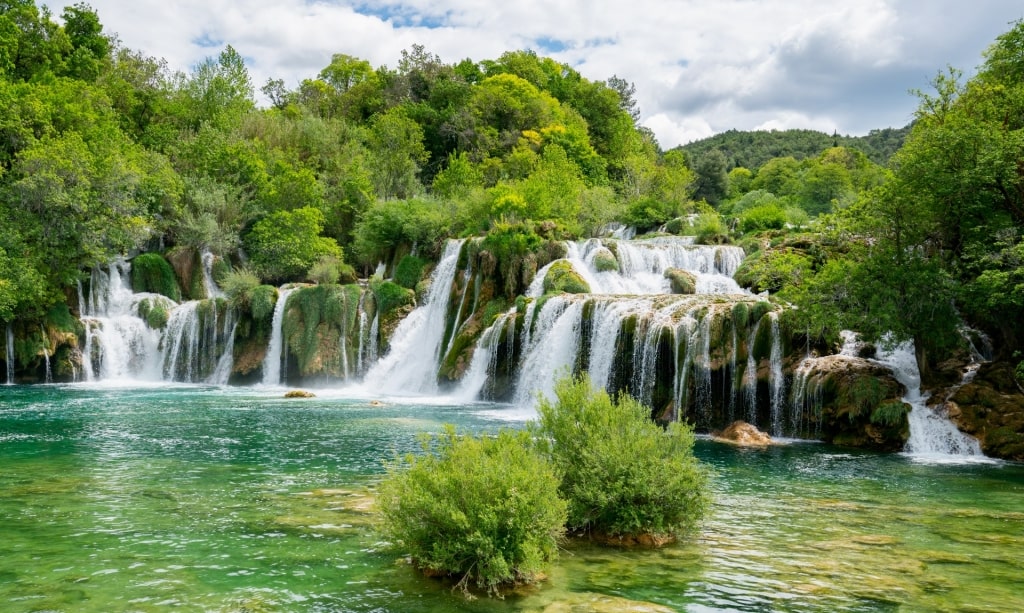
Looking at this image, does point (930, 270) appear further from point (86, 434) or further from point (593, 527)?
point (86, 434)

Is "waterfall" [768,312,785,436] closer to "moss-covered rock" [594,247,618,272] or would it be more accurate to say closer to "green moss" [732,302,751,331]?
"green moss" [732,302,751,331]

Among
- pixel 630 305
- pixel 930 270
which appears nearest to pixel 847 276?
pixel 930 270

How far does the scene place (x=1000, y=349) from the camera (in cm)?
1852

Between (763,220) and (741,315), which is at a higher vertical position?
(763,220)

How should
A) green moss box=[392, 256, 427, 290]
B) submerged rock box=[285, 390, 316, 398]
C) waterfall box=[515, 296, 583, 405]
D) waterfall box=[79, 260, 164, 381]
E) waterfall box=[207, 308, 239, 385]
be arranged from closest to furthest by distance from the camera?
1. waterfall box=[515, 296, 583, 405]
2. submerged rock box=[285, 390, 316, 398]
3. waterfall box=[79, 260, 164, 381]
4. waterfall box=[207, 308, 239, 385]
5. green moss box=[392, 256, 427, 290]

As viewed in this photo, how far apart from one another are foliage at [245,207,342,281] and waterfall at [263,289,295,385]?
5416 millimetres

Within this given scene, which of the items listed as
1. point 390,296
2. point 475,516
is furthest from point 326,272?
point 475,516

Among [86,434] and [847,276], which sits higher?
[847,276]

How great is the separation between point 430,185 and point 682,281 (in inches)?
1301

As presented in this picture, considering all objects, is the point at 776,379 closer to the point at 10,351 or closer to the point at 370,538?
the point at 370,538

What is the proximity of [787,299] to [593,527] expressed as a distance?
1260 cm

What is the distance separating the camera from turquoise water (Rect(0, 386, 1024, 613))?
7047 mm

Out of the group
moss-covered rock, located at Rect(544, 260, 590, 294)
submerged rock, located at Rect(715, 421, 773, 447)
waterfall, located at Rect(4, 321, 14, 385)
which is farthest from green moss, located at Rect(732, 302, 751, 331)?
waterfall, located at Rect(4, 321, 14, 385)

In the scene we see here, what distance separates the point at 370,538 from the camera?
29.5ft
